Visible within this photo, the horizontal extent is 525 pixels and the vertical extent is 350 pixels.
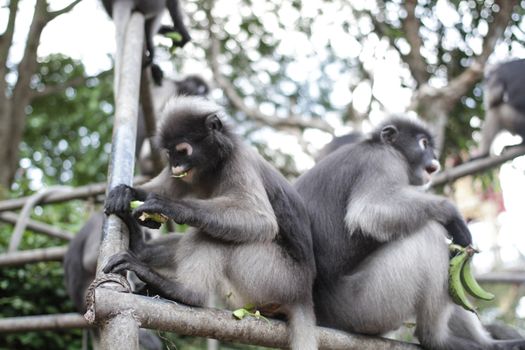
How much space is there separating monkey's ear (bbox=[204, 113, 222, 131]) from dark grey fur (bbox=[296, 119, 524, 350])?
73 centimetres

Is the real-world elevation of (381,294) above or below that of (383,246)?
below

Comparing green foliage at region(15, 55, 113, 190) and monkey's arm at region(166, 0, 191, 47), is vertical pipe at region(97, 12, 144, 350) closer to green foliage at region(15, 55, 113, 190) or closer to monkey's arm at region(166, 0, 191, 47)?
monkey's arm at region(166, 0, 191, 47)

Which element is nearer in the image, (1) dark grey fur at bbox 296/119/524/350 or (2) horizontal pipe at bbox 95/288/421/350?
(2) horizontal pipe at bbox 95/288/421/350

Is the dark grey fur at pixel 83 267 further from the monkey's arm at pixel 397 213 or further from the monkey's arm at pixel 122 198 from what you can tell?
the monkey's arm at pixel 397 213

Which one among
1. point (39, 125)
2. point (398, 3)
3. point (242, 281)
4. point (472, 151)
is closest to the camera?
point (242, 281)

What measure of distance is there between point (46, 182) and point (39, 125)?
151 cm

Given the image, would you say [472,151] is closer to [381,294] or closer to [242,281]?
[381,294]

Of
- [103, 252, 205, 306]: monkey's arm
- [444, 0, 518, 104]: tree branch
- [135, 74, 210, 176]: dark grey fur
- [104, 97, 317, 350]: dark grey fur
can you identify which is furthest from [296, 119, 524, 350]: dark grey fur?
[444, 0, 518, 104]: tree branch

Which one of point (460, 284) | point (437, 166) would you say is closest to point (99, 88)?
point (437, 166)

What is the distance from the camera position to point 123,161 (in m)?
3.46

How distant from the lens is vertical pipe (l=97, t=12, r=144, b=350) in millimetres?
2443

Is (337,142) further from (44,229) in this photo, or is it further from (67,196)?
(44,229)

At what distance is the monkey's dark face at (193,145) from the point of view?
138 inches

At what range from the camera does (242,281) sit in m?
3.27
